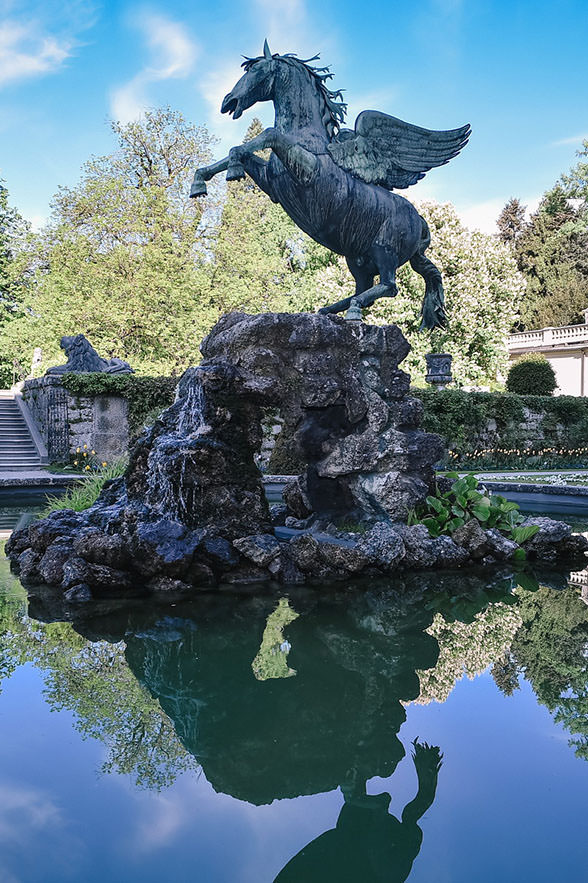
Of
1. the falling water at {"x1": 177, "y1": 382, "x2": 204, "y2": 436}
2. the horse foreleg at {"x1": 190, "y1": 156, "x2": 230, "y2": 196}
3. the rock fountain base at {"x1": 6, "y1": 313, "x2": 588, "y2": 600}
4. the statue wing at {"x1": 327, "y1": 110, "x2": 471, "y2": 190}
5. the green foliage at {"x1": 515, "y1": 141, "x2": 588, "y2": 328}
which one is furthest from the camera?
the green foliage at {"x1": 515, "y1": 141, "x2": 588, "y2": 328}

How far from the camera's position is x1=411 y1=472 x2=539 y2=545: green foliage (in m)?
6.30

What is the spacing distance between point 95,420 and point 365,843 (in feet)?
48.4

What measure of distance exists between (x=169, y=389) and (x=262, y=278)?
386 inches

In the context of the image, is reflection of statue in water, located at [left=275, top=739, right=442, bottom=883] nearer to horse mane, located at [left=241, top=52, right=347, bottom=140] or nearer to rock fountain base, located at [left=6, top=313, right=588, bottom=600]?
rock fountain base, located at [left=6, top=313, right=588, bottom=600]

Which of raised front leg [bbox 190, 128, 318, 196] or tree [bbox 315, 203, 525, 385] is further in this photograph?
tree [bbox 315, 203, 525, 385]

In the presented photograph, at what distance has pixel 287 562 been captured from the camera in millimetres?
5617

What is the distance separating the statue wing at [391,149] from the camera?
630 cm

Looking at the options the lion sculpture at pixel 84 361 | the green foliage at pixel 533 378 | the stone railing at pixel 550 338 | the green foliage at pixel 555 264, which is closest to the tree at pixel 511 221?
the green foliage at pixel 555 264

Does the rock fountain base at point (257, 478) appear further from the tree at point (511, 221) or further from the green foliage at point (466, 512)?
the tree at point (511, 221)

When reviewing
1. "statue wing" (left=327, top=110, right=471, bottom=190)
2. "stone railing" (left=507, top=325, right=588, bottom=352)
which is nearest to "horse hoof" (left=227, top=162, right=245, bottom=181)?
"statue wing" (left=327, top=110, right=471, bottom=190)

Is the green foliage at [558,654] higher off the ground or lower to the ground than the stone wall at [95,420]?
lower

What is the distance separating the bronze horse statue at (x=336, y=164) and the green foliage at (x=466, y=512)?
196 centimetres

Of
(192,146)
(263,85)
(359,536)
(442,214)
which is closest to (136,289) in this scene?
(192,146)

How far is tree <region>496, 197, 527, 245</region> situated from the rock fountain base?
40921 mm
